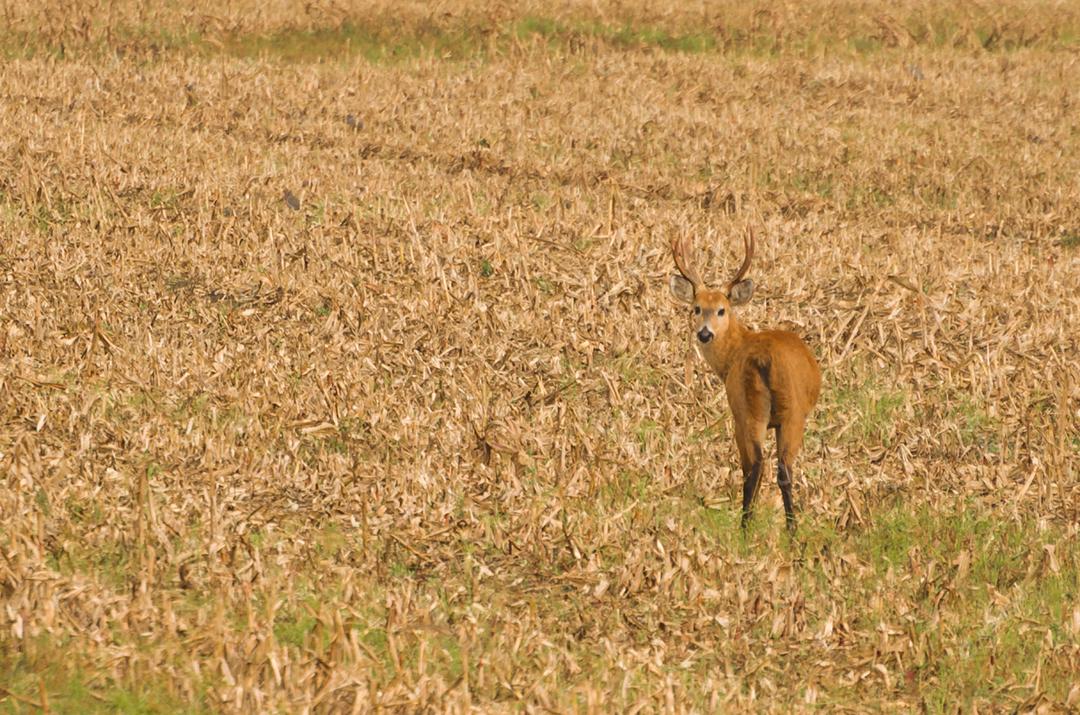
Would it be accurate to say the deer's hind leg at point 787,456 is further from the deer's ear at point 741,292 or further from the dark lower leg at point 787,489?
the deer's ear at point 741,292

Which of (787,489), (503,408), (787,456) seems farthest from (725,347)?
(503,408)

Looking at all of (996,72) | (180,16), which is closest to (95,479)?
(180,16)

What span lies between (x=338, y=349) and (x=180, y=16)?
13.2m

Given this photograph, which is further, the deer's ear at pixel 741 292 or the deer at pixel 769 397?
the deer's ear at pixel 741 292

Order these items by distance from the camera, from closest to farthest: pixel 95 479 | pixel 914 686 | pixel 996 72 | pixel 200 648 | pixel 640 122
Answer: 1. pixel 200 648
2. pixel 914 686
3. pixel 95 479
4. pixel 640 122
5. pixel 996 72

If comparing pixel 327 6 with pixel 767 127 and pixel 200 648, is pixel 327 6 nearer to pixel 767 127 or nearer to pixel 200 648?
pixel 767 127

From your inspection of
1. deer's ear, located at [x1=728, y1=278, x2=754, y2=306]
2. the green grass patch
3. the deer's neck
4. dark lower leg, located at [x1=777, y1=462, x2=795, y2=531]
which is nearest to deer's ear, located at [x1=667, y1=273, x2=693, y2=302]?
deer's ear, located at [x1=728, y1=278, x2=754, y2=306]

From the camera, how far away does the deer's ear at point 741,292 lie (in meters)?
8.50

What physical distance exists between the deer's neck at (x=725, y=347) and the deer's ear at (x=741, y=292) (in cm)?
25

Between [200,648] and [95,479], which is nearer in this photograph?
[200,648]

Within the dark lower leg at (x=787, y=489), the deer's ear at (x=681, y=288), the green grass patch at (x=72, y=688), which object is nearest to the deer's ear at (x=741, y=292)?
the deer's ear at (x=681, y=288)

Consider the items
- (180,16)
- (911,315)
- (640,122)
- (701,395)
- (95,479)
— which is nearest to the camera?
(95,479)

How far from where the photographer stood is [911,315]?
36.9 feet

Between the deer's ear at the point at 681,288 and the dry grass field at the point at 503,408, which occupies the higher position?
the deer's ear at the point at 681,288
